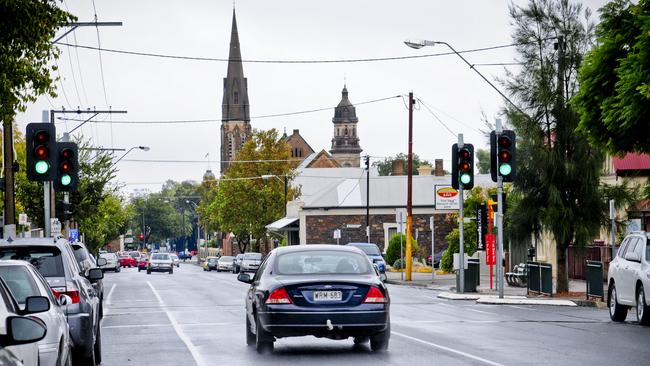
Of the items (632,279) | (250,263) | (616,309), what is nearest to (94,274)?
(632,279)

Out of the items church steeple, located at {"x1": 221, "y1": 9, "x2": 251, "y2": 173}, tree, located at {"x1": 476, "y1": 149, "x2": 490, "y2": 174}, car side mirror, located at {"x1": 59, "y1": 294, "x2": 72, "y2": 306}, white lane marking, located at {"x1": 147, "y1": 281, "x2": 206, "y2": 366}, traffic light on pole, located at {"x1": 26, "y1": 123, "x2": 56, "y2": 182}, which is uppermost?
church steeple, located at {"x1": 221, "y1": 9, "x2": 251, "y2": 173}

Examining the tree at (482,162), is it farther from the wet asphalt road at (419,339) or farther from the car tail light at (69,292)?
the car tail light at (69,292)

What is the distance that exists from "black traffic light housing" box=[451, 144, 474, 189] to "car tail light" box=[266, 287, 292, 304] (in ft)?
64.6

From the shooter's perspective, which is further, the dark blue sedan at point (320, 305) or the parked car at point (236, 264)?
the parked car at point (236, 264)

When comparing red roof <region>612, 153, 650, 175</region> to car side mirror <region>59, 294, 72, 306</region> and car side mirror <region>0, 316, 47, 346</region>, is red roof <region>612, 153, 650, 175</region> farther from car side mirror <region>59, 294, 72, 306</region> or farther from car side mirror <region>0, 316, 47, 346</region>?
car side mirror <region>0, 316, 47, 346</region>

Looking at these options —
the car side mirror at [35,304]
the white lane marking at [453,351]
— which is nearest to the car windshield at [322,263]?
the white lane marking at [453,351]

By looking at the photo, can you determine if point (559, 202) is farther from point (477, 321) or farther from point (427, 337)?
point (427, 337)

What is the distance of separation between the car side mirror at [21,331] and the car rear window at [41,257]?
7.07 m

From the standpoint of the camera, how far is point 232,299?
36375mm

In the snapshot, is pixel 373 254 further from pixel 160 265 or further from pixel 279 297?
pixel 279 297

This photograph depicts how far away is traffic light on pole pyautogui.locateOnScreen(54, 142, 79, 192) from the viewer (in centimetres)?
2661

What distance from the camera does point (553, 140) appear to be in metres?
37.2

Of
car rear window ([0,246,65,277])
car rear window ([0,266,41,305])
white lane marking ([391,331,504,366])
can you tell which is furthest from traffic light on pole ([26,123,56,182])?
car rear window ([0,266,41,305])

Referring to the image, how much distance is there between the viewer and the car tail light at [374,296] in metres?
17.0
